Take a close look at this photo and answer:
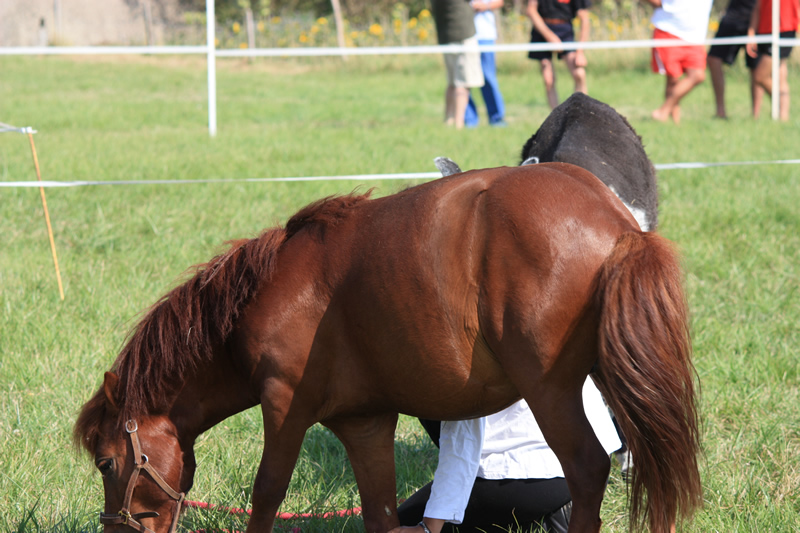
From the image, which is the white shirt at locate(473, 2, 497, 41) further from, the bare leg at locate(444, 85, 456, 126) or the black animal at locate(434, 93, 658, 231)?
the black animal at locate(434, 93, 658, 231)

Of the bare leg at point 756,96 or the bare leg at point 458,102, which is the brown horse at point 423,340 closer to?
the bare leg at point 458,102

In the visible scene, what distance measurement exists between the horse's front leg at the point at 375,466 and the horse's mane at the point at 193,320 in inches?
17.5

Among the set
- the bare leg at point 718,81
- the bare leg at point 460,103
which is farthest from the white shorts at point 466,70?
the bare leg at point 718,81

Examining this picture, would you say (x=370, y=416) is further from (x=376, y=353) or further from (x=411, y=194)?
(x=411, y=194)

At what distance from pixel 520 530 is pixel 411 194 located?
3.81 ft

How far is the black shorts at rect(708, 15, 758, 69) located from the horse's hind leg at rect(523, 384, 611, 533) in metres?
8.95

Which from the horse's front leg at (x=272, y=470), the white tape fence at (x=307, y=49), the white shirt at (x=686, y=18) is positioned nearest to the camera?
the horse's front leg at (x=272, y=470)

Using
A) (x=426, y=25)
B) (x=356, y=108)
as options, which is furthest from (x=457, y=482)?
(x=426, y=25)

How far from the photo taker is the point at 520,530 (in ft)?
8.07

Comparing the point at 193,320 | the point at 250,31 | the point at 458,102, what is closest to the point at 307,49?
the point at 458,102

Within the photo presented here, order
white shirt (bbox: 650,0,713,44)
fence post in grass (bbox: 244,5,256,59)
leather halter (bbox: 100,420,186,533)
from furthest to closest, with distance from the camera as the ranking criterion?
fence post in grass (bbox: 244,5,256,59)
white shirt (bbox: 650,0,713,44)
leather halter (bbox: 100,420,186,533)

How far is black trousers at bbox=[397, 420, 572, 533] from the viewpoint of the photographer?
2455mm

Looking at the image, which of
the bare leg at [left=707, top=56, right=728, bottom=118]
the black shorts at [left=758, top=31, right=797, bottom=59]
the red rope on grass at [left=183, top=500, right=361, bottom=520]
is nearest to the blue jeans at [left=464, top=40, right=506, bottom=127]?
the bare leg at [left=707, top=56, right=728, bottom=118]

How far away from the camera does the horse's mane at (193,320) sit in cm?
202
